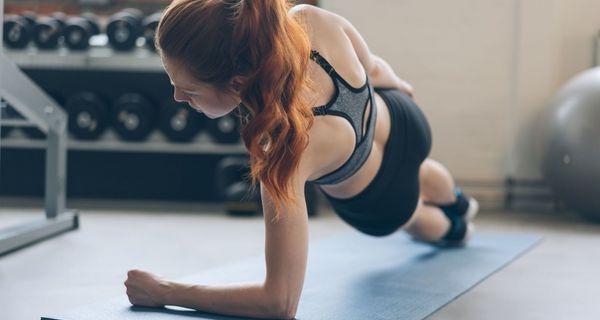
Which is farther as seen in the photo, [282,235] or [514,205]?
[514,205]

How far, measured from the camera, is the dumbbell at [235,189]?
3.82 meters

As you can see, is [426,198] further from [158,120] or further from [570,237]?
[158,120]

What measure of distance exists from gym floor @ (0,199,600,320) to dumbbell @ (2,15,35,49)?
2.67ft

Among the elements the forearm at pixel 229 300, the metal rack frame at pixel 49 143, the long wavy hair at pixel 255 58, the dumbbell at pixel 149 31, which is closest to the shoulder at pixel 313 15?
the long wavy hair at pixel 255 58

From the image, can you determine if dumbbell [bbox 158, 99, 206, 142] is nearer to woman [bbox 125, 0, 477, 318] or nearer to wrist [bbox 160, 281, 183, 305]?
woman [bbox 125, 0, 477, 318]

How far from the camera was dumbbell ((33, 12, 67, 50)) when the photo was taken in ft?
13.0

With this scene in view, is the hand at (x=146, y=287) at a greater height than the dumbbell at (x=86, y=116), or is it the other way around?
the dumbbell at (x=86, y=116)

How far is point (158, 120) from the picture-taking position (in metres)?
4.08

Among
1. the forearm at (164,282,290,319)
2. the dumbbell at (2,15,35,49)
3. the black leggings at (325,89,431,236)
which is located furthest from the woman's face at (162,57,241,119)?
the dumbbell at (2,15,35,49)

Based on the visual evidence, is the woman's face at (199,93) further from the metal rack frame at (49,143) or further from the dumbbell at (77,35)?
the dumbbell at (77,35)

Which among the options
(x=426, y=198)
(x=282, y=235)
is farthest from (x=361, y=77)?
(x=426, y=198)

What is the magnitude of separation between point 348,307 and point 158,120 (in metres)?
2.40

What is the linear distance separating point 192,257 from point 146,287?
96cm

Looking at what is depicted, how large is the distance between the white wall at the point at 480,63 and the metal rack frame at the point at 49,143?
172cm
